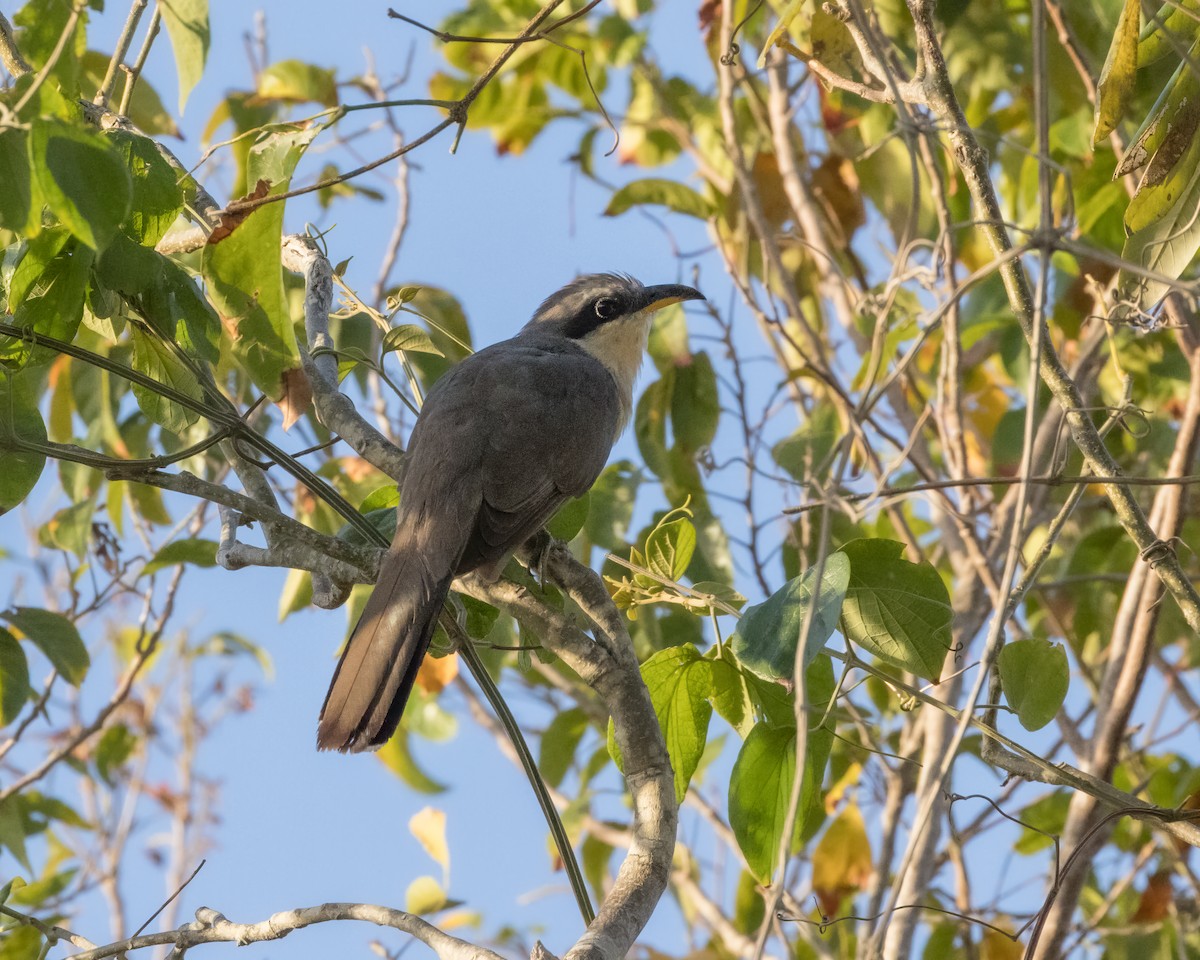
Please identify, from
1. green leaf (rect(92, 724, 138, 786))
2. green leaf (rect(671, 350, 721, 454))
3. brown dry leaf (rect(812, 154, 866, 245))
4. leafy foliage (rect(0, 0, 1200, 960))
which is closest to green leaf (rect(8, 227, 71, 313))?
leafy foliage (rect(0, 0, 1200, 960))

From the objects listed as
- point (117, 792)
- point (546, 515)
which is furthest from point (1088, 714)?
point (117, 792)

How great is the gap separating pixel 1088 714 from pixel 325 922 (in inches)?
124

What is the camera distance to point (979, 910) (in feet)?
14.2

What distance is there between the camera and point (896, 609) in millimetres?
2527

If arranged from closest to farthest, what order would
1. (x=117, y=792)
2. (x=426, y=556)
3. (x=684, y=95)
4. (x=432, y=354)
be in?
1. (x=426, y=556)
2. (x=432, y=354)
3. (x=684, y=95)
4. (x=117, y=792)

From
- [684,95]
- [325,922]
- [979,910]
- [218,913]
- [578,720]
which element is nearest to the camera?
[325,922]

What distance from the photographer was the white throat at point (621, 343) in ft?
16.0

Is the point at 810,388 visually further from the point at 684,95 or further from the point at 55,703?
the point at 55,703

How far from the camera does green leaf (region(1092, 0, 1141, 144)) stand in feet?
7.79

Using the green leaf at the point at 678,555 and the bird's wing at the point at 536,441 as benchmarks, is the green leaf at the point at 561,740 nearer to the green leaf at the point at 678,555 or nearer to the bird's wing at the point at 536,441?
the bird's wing at the point at 536,441

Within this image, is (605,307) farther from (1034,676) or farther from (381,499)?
(1034,676)

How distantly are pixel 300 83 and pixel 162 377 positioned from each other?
7.31 feet

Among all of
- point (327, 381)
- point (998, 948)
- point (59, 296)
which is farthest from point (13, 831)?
point (998, 948)

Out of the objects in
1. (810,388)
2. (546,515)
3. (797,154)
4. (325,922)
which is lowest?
(325,922)
